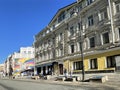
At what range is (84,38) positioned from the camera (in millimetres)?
32781

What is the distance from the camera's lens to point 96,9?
3017 centimetres

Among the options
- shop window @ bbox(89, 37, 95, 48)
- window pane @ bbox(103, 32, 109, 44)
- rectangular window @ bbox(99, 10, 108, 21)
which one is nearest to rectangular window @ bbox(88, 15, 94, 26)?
rectangular window @ bbox(99, 10, 108, 21)

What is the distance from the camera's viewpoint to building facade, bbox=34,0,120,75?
2706cm

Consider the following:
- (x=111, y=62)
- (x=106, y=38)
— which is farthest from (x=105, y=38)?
(x=111, y=62)

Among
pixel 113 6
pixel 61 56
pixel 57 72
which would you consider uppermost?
pixel 113 6

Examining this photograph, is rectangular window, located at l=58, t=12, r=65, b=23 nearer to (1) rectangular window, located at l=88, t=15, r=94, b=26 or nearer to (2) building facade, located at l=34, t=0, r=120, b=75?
(2) building facade, located at l=34, t=0, r=120, b=75

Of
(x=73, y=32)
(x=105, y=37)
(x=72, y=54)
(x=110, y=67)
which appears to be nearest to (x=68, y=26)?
(x=73, y=32)

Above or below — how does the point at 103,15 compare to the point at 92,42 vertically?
above

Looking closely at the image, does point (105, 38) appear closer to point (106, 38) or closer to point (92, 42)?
point (106, 38)

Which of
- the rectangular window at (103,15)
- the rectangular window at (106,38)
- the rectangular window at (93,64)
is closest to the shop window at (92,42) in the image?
the rectangular window at (93,64)

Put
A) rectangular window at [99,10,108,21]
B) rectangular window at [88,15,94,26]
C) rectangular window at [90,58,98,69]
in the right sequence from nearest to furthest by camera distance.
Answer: rectangular window at [99,10,108,21] < rectangular window at [90,58,98,69] < rectangular window at [88,15,94,26]

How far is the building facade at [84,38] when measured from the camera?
27.1 m

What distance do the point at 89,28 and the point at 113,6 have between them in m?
5.68

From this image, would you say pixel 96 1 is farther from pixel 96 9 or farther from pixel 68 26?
pixel 68 26
